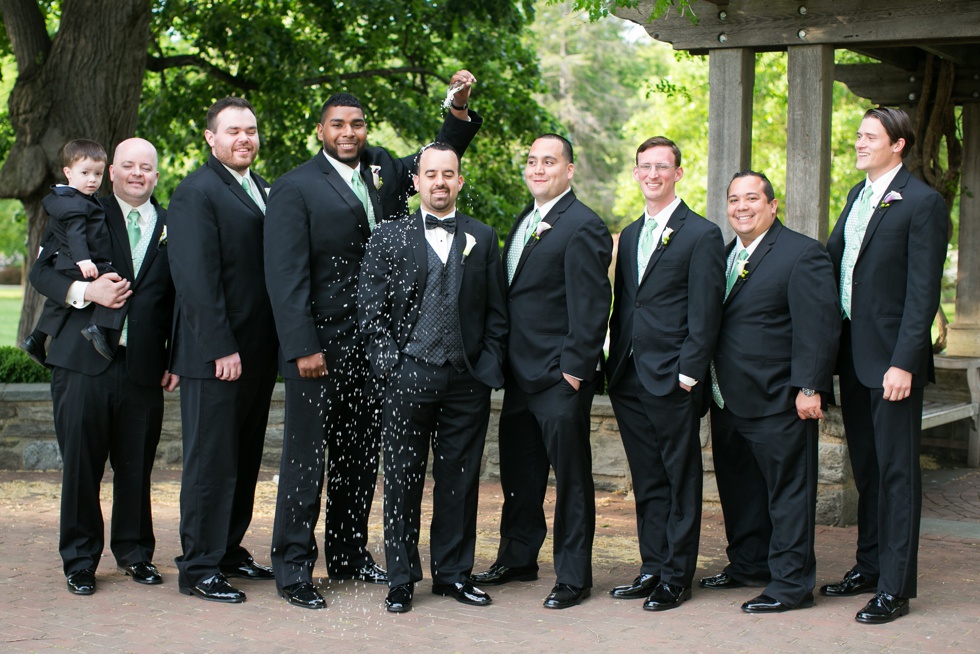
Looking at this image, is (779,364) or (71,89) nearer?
(779,364)

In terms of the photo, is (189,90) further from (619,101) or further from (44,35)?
(619,101)

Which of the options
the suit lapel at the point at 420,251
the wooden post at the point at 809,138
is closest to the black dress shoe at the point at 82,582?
the suit lapel at the point at 420,251

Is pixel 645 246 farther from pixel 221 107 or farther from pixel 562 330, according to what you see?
pixel 221 107

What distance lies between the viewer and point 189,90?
529 inches

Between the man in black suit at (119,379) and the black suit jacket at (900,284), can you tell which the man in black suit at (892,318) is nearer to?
the black suit jacket at (900,284)

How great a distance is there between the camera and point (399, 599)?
5336 mm

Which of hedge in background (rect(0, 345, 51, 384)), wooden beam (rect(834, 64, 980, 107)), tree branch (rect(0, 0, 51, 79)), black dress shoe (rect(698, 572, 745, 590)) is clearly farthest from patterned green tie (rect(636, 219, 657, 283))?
tree branch (rect(0, 0, 51, 79))

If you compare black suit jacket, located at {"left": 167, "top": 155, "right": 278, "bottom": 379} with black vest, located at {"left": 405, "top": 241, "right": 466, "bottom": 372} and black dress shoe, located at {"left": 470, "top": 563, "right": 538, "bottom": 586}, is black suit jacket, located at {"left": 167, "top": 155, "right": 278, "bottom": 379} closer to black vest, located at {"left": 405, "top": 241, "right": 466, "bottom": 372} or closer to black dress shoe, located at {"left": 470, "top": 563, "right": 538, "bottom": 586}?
black vest, located at {"left": 405, "top": 241, "right": 466, "bottom": 372}

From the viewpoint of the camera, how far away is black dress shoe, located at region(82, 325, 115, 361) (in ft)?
18.3

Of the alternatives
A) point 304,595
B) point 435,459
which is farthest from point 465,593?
point 304,595

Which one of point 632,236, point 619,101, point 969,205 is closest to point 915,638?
point 632,236

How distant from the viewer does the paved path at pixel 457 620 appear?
15.8ft

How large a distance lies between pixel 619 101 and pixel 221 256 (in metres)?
36.4

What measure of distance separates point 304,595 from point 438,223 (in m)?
1.83
